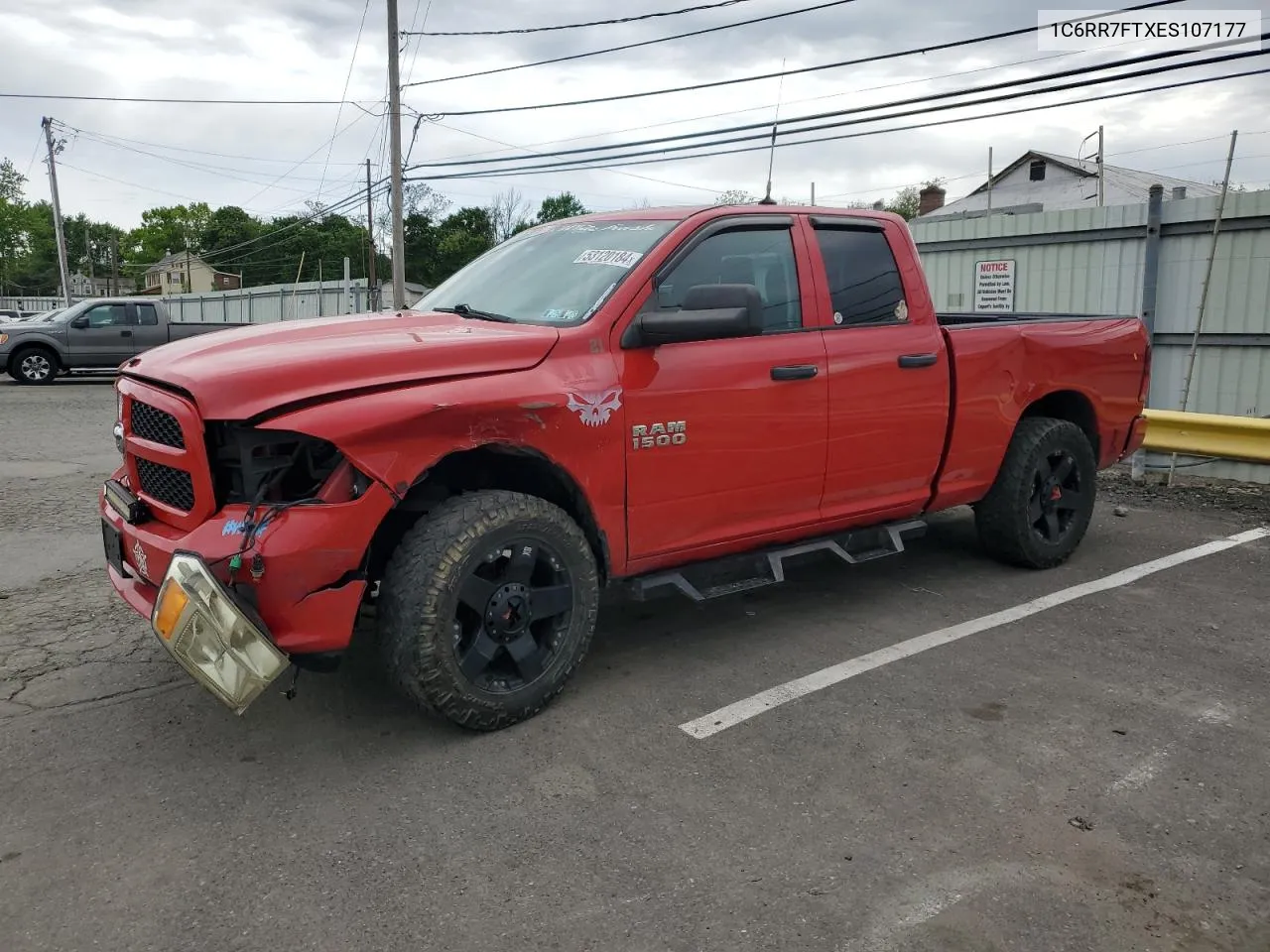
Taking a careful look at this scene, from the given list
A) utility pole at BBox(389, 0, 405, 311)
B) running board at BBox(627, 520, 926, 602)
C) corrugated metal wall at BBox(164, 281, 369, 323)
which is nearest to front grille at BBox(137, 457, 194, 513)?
running board at BBox(627, 520, 926, 602)

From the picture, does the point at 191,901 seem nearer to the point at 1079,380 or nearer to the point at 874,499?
the point at 874,499

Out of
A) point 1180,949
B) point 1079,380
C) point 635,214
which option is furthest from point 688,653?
point 1079,380

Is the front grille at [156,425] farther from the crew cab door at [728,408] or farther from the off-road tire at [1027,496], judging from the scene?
the off-road tire at [1027,496]

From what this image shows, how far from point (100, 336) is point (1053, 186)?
1533 inches

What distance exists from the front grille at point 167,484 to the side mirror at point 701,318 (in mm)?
1639

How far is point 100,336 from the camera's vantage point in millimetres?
18734

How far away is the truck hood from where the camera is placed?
10.3 feet

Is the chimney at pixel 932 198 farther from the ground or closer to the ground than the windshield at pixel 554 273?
farther from the ground

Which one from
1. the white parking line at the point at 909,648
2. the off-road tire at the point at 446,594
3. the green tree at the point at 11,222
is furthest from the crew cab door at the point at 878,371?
the green tree at the point at 11,222

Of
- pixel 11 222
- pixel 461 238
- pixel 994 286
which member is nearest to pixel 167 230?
pixel 11 222

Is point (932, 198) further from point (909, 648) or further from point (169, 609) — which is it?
point (169, 609)

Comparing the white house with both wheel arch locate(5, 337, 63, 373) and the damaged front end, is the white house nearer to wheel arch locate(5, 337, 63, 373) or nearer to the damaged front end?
wheel arch locate(5, 337, 63, 373)

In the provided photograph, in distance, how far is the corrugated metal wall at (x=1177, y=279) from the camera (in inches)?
337

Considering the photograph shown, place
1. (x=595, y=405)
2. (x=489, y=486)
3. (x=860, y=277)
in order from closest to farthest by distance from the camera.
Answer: (x=595, y=405), (x=489, y=486), (x=860, y=277)
